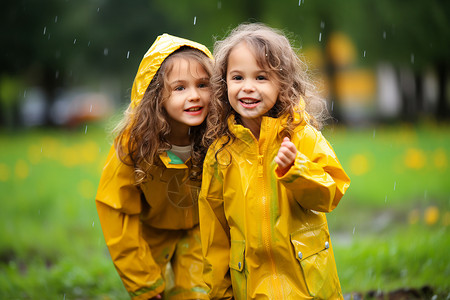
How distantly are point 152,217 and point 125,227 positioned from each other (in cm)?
26

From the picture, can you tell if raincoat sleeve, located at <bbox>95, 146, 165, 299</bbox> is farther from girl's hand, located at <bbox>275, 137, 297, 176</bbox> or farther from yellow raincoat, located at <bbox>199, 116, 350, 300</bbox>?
girl's hand, located at <bbox>275, 137, 297, 176</bbox>

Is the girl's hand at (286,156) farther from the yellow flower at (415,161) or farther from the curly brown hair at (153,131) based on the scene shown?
the yellow flower at (415,161)

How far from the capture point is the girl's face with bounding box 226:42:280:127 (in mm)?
2623

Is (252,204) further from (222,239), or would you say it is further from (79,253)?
(79,253)

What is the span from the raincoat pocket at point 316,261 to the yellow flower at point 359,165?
5.49 metres

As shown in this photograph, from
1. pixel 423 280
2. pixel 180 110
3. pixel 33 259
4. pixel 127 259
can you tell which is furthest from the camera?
pixel 33 259

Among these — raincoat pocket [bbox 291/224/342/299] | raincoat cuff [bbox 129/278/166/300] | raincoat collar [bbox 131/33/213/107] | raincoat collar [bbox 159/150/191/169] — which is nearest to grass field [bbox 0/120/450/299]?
raincoat cuff [bbox 129/278/166/300]

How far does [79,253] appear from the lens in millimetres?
5270

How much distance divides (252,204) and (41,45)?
55.3 feet

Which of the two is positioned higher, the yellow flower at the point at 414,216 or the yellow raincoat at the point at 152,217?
the yellow raincoat at the point at 152,217

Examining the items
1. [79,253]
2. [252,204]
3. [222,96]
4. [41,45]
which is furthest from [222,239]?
[41,45]

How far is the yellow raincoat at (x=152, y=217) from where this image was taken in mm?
3289

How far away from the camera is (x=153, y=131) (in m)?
3.17

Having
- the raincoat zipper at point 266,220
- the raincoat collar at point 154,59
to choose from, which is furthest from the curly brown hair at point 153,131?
the raincoat zipper at point 266,220
